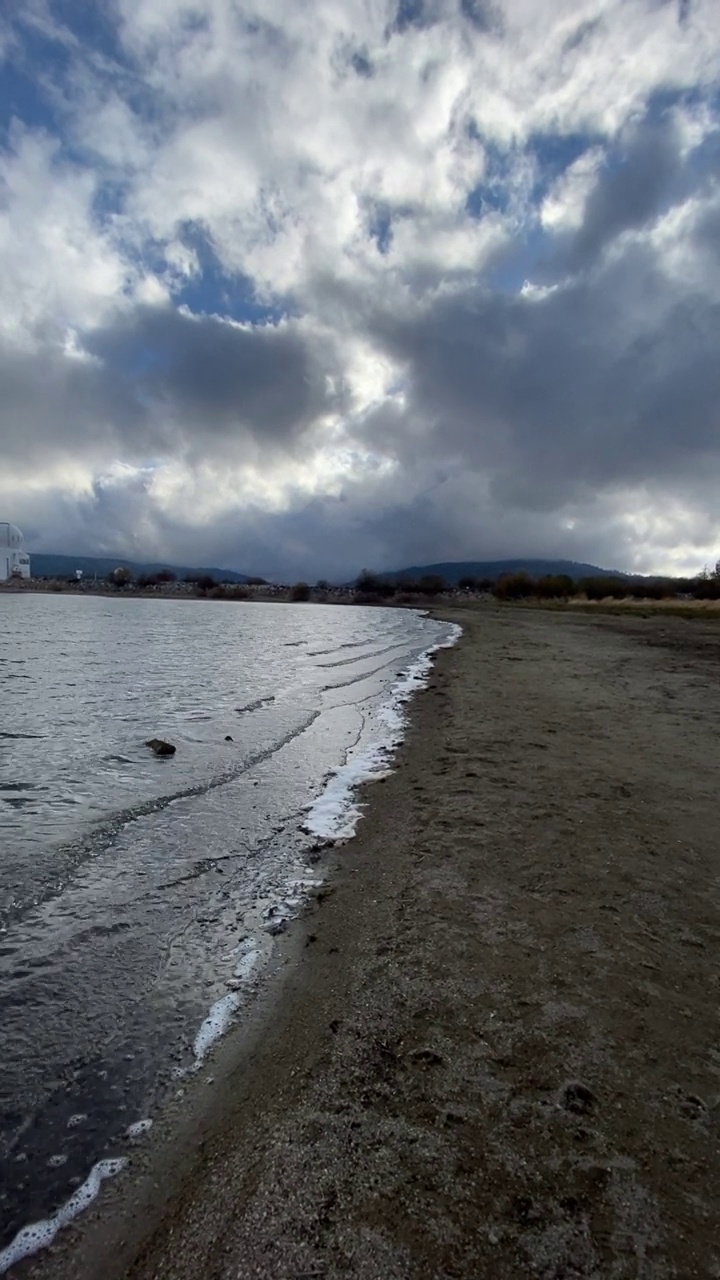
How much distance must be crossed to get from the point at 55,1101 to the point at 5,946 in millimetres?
1809

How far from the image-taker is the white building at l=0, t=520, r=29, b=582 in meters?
144

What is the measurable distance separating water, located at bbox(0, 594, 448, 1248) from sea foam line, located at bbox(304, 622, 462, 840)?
53 mm

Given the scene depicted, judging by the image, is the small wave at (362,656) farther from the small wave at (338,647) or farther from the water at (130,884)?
the water at (130,884)

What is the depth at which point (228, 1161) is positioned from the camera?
2.60 metres

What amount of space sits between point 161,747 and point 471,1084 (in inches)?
325

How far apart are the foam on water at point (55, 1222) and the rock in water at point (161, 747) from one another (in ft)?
25.2

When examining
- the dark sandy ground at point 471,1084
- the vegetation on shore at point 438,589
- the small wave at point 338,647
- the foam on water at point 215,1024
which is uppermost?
the vegetation on shore at point 438,589

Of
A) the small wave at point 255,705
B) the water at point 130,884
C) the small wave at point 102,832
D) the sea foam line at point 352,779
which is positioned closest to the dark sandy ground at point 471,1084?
the water at point 130,884

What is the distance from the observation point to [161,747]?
10172mm

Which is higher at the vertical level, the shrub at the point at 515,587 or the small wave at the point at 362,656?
the shrub at the point at 515,587

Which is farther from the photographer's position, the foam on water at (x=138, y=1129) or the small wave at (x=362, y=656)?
the small wave at (x=362, y=656)

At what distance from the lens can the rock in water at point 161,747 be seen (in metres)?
10.1

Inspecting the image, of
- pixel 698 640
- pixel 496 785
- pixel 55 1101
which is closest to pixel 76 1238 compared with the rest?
pixel 55 1101

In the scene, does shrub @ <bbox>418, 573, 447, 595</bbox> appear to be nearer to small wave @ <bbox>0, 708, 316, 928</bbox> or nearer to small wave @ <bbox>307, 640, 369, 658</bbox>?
small wave @ <bbox>307, 640, 369, 658</bbox>
